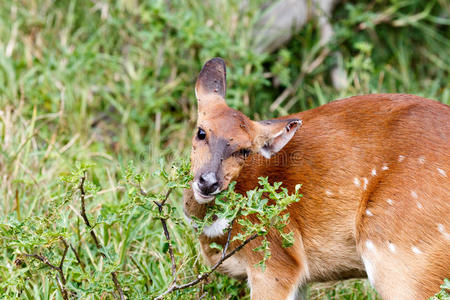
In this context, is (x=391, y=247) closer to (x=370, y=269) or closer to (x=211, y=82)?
(x=370, y=269)

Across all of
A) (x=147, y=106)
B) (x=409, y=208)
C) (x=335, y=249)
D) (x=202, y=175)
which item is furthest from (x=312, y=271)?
(x=147, y=106)

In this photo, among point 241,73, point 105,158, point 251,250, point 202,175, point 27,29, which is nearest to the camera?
point 202,175

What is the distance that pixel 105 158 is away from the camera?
642cm

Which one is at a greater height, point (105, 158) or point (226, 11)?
point (226, 11)

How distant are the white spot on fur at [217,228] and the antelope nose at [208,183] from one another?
50cm

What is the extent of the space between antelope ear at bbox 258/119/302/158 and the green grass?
1.36 meters

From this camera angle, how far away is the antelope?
3.80 meters

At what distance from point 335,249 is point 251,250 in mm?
597

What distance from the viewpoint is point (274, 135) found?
13.5 feet

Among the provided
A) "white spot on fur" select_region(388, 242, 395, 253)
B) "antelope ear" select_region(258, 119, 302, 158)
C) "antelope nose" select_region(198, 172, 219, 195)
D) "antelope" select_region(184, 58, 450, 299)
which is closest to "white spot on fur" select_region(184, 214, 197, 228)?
"antelope" select_region(184, 58, 450, 299)

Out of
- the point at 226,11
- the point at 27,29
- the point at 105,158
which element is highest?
the point at 226,11

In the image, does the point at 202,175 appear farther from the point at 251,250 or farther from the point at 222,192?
the point at 251,250

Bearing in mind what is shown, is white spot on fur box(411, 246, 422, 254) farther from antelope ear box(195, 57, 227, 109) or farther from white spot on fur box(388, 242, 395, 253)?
antelope ear box(195, 57, 227, 109)

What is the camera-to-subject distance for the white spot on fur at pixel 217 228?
421 centimetres
